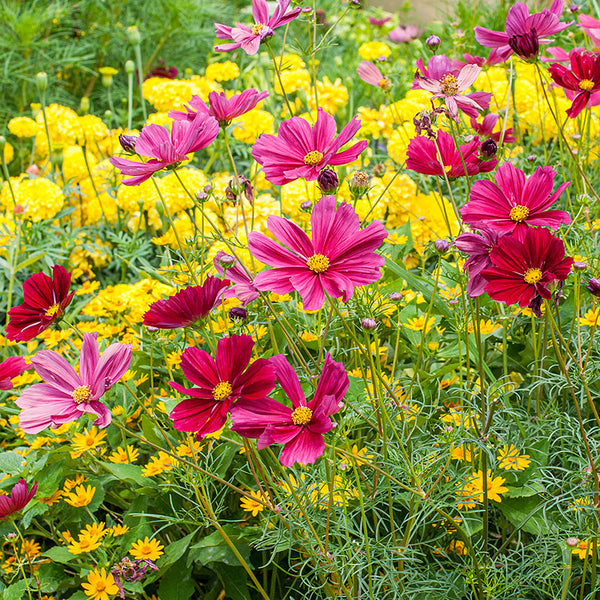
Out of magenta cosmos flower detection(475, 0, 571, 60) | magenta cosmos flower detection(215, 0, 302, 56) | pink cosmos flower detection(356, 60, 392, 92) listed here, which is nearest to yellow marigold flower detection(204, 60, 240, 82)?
pink cosmos flower detection(356, 60, 392, 92)

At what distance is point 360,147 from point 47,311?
0.41 metres

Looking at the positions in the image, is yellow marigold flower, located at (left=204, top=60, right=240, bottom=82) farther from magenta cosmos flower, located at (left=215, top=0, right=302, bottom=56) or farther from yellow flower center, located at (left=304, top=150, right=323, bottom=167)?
yellow flower center, located at (left=304, top=150, right=323, bottom=167)

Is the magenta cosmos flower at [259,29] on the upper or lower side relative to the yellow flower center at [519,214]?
upper

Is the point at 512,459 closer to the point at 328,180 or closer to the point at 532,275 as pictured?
the point at 532,275

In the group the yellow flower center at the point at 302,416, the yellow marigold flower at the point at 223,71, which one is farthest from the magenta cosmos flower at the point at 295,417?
the yellow marigold flower at the point at 223,71

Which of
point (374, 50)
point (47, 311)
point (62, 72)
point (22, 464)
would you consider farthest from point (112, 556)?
point (62, 72)

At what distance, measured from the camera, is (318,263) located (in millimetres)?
662

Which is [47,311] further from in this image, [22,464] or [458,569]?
[458,569]

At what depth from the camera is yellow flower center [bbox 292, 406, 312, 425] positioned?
0.62 metres

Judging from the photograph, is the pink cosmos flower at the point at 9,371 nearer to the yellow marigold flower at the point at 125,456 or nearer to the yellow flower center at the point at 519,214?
the yellow marigold flower at the point at 125,456

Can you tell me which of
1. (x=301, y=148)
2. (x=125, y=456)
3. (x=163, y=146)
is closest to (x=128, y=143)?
(x=163, y=146)

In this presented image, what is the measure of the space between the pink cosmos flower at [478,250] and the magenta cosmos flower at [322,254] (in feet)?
0.31

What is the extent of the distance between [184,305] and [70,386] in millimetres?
174

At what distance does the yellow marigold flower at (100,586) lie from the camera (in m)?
0.88
